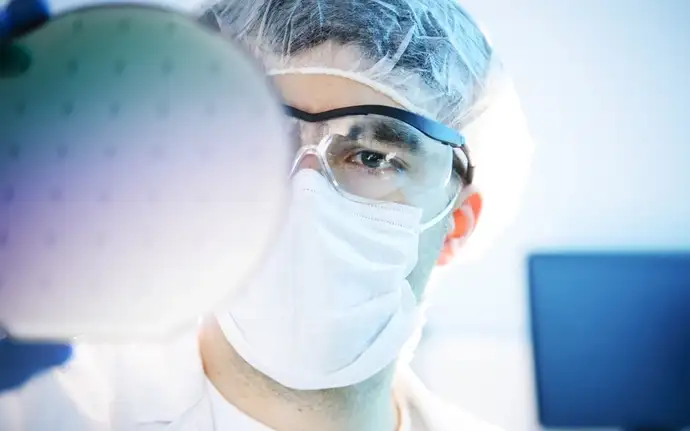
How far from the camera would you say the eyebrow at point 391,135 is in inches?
35.8

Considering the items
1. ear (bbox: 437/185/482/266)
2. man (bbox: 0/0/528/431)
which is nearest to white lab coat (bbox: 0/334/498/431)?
man (bbox: 0/0/528/431)

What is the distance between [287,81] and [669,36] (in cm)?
70

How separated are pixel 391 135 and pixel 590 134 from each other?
0.43 m

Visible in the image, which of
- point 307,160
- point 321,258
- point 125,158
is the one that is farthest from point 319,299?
point 125,158

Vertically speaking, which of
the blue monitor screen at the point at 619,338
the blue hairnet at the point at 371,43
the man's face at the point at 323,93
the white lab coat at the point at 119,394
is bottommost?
the blue monitor screen at the point at 619,338

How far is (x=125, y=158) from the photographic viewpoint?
2.47 feet

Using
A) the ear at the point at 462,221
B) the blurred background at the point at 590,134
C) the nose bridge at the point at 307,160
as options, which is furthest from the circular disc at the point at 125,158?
the blurred background at the point at 590,134

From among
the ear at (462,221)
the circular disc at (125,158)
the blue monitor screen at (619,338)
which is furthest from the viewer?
the blue monitor screen at (619,338)

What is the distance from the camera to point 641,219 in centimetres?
117

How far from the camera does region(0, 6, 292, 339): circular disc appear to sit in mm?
742

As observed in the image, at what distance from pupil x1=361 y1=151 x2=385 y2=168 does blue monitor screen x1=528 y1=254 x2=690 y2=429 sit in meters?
0.43

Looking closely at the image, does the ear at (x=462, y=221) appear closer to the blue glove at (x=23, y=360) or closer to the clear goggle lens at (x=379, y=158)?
the clear goggle lens at (x=379, y=158)

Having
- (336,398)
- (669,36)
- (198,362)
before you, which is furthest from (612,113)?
(198,362)

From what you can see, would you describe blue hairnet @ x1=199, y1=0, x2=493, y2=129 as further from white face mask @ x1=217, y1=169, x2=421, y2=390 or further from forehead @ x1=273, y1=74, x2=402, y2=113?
white face mask @ x1=217, y1=169, x2=421, y2=390
